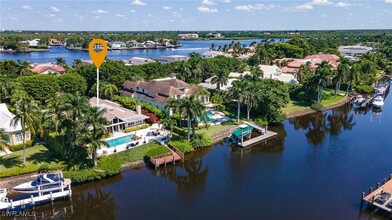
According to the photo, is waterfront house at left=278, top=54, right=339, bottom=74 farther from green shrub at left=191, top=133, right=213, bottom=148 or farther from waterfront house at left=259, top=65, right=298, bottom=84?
green shrub at left=191, top=133, right=213, bottom=148

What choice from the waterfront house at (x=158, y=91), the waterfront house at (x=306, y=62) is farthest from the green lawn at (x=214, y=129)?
the waterfront house at (x=306, y=62)

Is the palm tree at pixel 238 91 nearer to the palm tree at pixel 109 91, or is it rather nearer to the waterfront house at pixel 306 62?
the palm tree at pixel 109 91

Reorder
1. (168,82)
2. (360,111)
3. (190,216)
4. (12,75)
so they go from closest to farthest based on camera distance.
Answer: (190,216), (168,82), (360,111), (12,75)

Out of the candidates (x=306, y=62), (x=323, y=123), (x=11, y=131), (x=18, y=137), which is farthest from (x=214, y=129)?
(x=306, y=62)

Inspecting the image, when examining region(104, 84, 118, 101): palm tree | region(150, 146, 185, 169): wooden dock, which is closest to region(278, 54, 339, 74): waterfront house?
region(104, 84, 118, 101): palm tree

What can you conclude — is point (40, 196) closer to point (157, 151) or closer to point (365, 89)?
point (157, 151)

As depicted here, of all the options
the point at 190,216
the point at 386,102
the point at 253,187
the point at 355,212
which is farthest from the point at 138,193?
the point at 386,102

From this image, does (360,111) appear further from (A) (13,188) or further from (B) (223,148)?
(A) (13,188)
